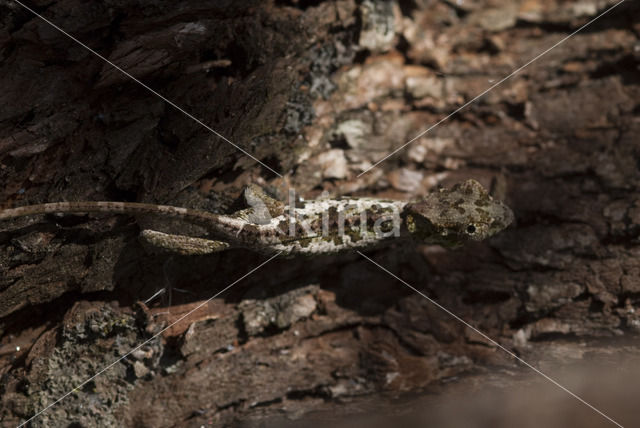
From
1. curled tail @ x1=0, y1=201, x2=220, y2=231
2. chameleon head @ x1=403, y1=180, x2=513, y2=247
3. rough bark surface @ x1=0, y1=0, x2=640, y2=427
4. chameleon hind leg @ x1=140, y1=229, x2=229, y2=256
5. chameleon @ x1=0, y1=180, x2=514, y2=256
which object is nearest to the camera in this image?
curled tail @ x1=0, y1=201, x2=220, y2=231

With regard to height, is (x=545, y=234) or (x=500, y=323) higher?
(x=545, y=234)

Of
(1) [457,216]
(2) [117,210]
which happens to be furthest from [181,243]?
(1) [457,216]

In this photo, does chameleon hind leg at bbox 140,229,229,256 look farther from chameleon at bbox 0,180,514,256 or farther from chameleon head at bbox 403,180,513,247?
chameleon head at bbox 403,180,513,247

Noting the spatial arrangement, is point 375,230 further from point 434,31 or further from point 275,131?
point 434,31

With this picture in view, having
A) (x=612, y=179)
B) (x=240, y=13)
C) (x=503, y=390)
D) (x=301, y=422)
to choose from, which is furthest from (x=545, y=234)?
(x=240, y=13)

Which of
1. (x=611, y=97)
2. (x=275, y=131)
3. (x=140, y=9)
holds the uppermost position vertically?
(x=140, y=9)

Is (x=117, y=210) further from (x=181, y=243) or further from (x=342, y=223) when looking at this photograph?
(x=342, y=223)

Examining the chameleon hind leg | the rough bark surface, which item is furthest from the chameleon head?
the chameleon hind leg
